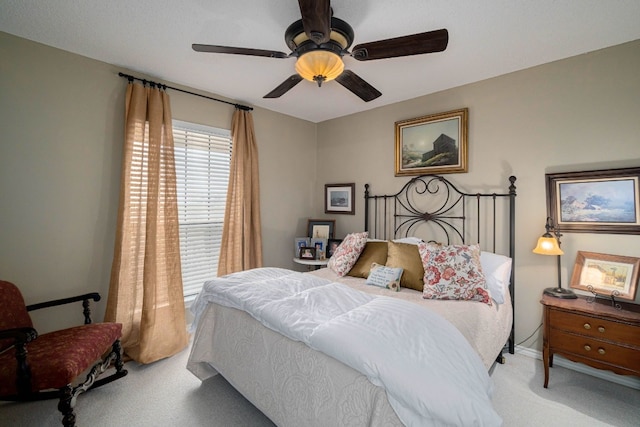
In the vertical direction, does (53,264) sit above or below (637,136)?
below

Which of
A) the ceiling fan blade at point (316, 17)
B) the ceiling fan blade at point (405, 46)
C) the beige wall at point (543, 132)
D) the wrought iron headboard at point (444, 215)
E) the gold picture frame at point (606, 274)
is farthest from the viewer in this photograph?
the wrought iron headboard at point (444, 215)

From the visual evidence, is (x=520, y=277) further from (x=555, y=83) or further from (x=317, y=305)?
(x=317, y=305)

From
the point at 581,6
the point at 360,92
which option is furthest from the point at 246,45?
the point at 581,6

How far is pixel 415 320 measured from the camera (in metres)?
1.47

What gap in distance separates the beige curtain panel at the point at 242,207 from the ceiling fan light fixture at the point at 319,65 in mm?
1749

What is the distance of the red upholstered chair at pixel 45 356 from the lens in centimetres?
164

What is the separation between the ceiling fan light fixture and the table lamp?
213 cm

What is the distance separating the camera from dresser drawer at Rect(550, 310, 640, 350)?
1891mm

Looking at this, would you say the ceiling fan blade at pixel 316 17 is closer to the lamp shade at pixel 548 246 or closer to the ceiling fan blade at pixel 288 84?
the ceiling fan blade at pixel 288 84

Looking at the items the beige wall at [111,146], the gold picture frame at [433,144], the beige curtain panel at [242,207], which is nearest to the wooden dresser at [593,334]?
the beige wall at [111,146]

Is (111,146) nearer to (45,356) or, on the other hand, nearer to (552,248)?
(45,356)

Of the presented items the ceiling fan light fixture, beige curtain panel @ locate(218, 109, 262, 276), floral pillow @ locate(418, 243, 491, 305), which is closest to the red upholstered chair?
beige curtain panel @ locate(218, 109, 262, 276)

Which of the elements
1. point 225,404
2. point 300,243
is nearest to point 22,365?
point 225,404

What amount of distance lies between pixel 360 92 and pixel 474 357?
1.94 meters
